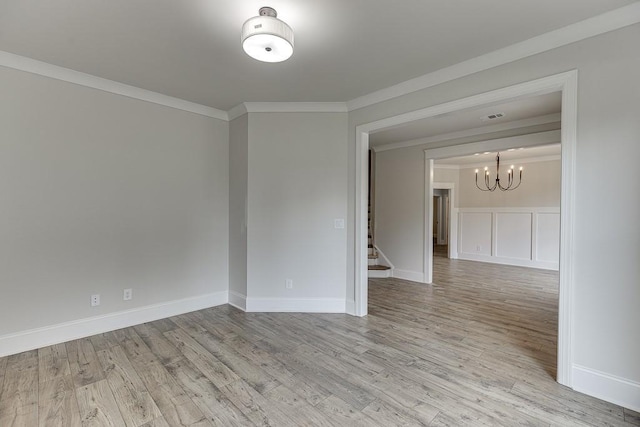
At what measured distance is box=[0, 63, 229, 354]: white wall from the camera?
8.50ft

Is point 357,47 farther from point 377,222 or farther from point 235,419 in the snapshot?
point 377,222

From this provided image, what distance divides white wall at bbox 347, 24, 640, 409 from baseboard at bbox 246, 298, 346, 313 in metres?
2.25

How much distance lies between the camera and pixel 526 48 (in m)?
2.28

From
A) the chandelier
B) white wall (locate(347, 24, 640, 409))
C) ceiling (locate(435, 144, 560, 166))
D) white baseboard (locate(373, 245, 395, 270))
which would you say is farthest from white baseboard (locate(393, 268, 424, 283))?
the chandelier

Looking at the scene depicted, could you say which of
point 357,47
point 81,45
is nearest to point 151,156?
point 81,45

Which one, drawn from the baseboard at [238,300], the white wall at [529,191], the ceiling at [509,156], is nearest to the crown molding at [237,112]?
the baseboard at [238,300]

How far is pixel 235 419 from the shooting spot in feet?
5.88

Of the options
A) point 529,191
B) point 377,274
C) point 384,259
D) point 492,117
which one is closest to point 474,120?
point 492,117

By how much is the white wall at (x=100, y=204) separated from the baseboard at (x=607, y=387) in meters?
3.71

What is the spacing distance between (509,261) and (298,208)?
19.6 ft

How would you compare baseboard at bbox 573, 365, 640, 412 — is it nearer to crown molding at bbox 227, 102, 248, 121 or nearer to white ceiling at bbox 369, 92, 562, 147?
white ceiling at bbox 369, 92, 562, 147

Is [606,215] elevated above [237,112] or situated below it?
below

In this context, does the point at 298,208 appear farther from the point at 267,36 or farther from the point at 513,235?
the point at 513,235

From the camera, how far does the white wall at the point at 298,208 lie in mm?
3656
